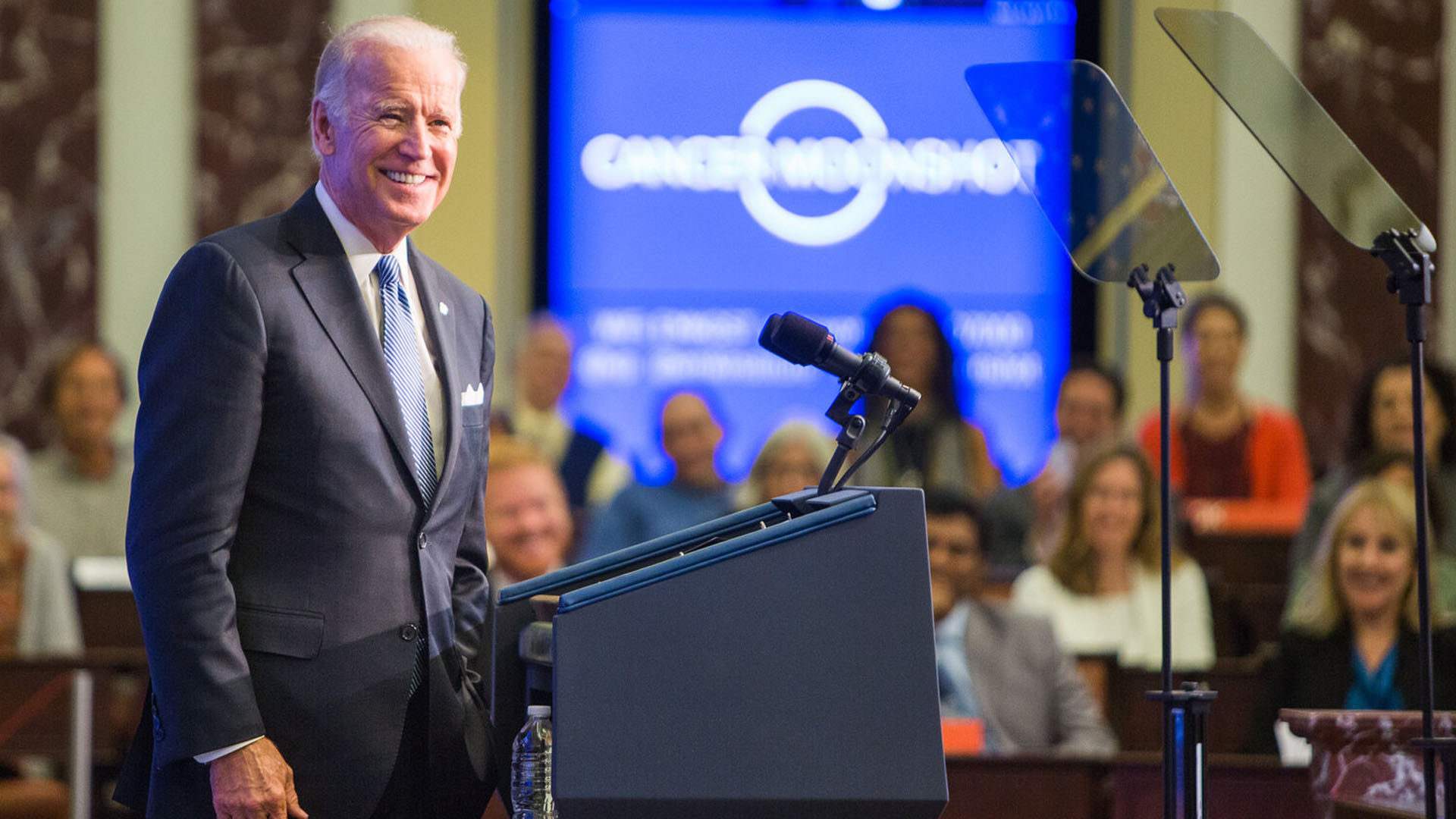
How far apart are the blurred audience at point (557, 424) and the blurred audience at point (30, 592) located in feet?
5.60

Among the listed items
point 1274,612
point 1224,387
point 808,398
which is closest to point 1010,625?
point 1274,612

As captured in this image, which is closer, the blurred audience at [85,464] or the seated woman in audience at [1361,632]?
the seated woman in audience at [1361,632]

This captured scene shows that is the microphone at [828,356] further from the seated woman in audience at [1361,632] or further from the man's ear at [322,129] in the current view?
the seated woman in audience at [1361,632]

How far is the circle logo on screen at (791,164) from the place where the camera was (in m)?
7.33

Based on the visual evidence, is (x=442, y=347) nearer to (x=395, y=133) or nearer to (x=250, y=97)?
(x=395, y=133)

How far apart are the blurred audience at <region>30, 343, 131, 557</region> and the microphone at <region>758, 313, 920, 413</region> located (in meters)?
4.07

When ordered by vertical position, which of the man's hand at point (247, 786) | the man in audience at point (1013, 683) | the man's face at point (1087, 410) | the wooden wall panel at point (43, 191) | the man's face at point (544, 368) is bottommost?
the man in audience at point (1013, 683)

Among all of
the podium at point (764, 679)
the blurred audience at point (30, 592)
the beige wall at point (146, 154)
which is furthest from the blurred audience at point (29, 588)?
the podium at point (764, 679)

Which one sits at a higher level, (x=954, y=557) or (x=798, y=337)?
(x=798, y=337)

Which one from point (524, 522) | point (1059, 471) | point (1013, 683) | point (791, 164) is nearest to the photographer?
point (1013, 683)

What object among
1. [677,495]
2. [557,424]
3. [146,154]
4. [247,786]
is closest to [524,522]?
[677,495]

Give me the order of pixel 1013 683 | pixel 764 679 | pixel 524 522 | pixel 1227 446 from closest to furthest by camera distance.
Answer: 1. pixel 764 679
2. pixel 1013 683
3. pixel 524 522
4. pixel 1227 446

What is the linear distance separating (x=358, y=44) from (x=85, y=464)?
3.79 metres

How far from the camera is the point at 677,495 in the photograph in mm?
4949
